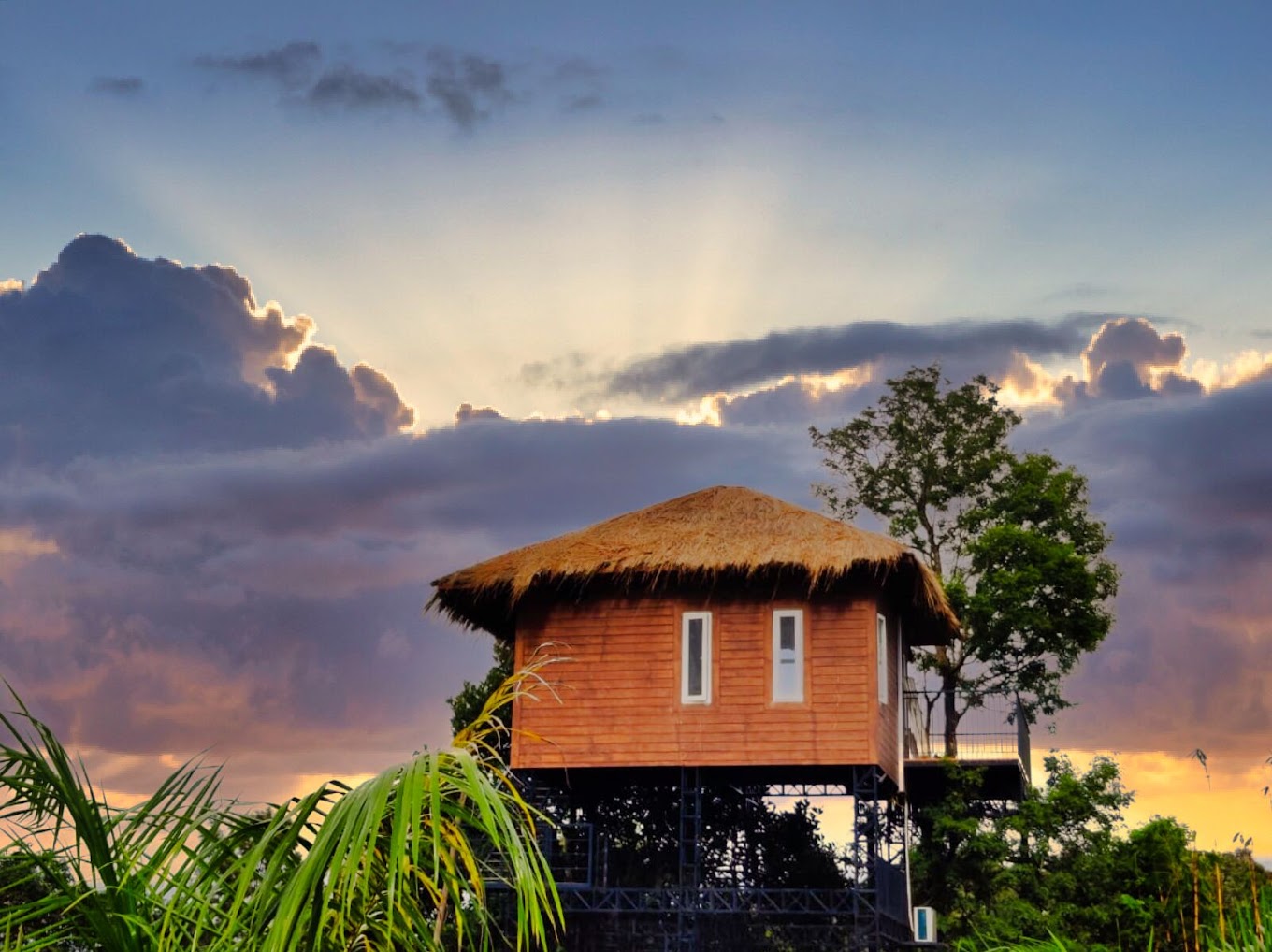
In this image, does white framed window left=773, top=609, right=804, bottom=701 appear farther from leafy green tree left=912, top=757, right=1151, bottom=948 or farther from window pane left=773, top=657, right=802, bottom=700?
leafy green tree left=912, top=757, right=1151, bottom=948

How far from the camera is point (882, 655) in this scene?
2244cm

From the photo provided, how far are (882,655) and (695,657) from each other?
2723mm

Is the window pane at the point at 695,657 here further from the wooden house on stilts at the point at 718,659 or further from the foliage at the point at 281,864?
the foliage at the point at 281,864

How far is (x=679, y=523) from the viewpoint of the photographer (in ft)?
78.1

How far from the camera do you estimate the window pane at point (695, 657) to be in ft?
72.7

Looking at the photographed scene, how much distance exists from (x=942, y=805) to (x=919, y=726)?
1.71 meters

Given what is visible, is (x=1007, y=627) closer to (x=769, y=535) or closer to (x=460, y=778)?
(x=769, y=535)

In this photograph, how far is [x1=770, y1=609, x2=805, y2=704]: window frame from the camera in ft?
71.5

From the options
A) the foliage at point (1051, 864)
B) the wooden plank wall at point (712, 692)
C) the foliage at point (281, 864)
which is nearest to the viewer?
the foliage at point (281, 864)

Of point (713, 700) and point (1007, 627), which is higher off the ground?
point (1007, 627)

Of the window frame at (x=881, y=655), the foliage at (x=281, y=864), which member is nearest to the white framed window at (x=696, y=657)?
the window frame at (x=881, y=655)

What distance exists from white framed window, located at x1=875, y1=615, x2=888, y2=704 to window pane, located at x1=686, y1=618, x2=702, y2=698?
2508 millimetres

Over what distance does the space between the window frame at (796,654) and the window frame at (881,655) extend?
3.49 ft

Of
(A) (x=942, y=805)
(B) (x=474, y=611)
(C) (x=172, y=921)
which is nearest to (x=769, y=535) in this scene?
(B) (x=474, y=611)
